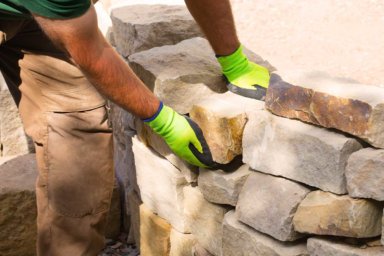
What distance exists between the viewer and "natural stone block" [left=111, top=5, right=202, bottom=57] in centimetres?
336

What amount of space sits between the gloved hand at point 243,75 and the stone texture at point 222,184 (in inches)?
11.4

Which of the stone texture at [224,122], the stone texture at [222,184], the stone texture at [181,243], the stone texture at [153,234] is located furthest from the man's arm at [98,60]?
the stone texture at [153,234]

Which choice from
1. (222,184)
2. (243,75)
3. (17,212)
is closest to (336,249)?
(222,184)

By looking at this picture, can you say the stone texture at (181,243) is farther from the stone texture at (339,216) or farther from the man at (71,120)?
the stone texture at (339,216)

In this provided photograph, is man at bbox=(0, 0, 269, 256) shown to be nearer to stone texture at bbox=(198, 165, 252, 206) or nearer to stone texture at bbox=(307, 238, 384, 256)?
stone texture at bbox=(198, 165, 252, 206)

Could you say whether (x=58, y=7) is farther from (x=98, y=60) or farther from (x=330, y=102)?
(x=330, y=102)

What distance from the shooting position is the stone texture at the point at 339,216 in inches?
91.7

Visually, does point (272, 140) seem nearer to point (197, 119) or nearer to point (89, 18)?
point (197, 119)

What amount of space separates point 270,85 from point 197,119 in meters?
0.37

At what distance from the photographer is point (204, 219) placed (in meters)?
3.03

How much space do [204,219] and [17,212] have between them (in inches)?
44.7

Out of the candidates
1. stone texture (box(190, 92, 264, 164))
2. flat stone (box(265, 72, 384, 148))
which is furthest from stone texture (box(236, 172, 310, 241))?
flat stone (box(265, 72, 384, 148))

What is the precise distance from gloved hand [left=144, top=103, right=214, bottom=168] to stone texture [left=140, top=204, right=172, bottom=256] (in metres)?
0.64

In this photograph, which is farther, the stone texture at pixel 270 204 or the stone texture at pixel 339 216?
the stone texture at pixel 270 204
